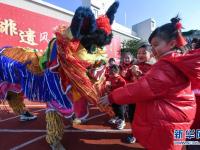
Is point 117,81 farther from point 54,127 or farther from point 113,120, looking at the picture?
point 54,127

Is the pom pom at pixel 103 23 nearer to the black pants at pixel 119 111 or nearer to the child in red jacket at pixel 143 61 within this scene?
the child in red jacket at pixel 143 61

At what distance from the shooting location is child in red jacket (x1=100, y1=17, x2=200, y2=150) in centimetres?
219

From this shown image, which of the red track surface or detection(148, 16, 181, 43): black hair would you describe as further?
the red track surface

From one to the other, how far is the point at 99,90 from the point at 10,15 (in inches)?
365

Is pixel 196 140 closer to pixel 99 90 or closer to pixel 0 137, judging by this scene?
pixel 99 90

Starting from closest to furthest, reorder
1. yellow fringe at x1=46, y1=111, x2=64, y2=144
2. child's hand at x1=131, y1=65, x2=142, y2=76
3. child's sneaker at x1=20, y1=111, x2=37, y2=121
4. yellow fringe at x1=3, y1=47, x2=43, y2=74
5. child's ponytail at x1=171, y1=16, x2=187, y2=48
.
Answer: child's ponytail at x1=171, y1=16, x2=187, y2=48 → yellow fringe at x1=46, y1=111, x2=64, y2=144 → child's hand at x1=131, y1=65, x2=142, y2=76 → yellow fringe at x1=3, y1=47, x2=43, y2=74 → child's sneaker at x1=20, y1=111, x2=37, y2=121

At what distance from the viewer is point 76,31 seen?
11.2 ft

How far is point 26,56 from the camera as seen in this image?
14.3 feet

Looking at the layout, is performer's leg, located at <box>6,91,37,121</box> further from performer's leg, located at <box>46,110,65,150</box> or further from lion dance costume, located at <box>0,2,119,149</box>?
performer's leg, located at <box>46,110,65,150</box>

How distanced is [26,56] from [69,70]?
1.18 meters

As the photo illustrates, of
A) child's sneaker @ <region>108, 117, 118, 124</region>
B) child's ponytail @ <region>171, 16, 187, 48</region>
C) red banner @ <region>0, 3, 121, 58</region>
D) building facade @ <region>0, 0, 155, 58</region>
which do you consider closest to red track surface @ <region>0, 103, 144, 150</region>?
child's sneaker @ <region>108, 117, 118, 124</region>

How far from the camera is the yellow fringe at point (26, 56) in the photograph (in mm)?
4039

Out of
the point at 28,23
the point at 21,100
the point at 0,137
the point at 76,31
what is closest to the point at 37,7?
the point at 28,23

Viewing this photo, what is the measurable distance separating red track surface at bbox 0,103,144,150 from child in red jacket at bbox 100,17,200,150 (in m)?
1.67
